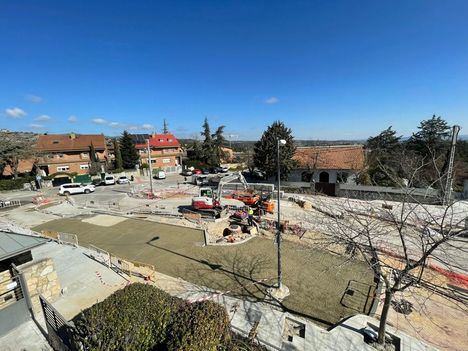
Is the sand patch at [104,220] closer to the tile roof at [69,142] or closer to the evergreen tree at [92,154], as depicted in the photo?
the evergreen tree at [92,154]

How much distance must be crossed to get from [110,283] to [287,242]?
11434 mm

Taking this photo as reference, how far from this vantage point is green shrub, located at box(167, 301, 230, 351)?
4.98 m

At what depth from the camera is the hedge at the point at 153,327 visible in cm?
517

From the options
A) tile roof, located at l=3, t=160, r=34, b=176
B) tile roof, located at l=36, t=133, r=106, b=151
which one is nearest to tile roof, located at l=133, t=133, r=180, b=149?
tile roof, located at l=36, t=133, r=106, b=151

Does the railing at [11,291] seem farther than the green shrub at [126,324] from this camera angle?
Yes

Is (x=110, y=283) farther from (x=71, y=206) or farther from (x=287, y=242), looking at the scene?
(x=71, y=206)

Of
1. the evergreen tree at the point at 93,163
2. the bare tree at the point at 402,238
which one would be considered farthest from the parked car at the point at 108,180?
the bare tree at the point at 402,238

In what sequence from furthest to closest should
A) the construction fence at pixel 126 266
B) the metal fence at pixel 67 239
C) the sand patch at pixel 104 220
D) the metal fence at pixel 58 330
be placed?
1. the sand patch at pixel 104 220
2. the metal fence at pixel 67 239
3. the construction fence at pixel 126 266
4. the metal fence at pixel 58 330

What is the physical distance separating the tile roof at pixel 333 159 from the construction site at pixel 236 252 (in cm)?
822

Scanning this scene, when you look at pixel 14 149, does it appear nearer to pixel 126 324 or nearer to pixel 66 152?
pixel 66 152

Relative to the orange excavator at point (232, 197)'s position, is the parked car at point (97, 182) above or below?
above

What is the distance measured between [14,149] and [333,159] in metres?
50.7

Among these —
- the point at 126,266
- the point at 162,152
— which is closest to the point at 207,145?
the point at 162,152

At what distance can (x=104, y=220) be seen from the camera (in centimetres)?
2214
